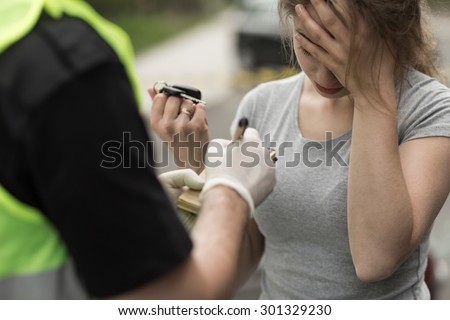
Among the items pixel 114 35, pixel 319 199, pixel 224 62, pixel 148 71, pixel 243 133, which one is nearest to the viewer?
pixel 114 35

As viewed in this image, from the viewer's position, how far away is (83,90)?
0.94m

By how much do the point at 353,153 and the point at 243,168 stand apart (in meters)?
0.31

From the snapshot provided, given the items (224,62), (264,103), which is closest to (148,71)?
(224,62)

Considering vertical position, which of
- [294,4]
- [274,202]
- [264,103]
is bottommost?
[274,202]

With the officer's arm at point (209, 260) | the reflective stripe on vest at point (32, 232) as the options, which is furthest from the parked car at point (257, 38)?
the reflective stripe on vest at point (32, 232)

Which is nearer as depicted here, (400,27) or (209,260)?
(209,260)

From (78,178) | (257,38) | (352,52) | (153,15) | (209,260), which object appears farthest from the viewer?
(153,15)

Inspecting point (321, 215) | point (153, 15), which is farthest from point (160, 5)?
point (321, 215)

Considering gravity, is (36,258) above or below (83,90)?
below

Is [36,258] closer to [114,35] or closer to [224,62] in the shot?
[114,35]

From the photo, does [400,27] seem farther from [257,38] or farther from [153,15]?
[153,15]

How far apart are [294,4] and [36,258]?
39.0 inches

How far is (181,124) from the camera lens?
1.71 metres

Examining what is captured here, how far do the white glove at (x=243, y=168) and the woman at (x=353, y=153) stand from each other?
23 cm
